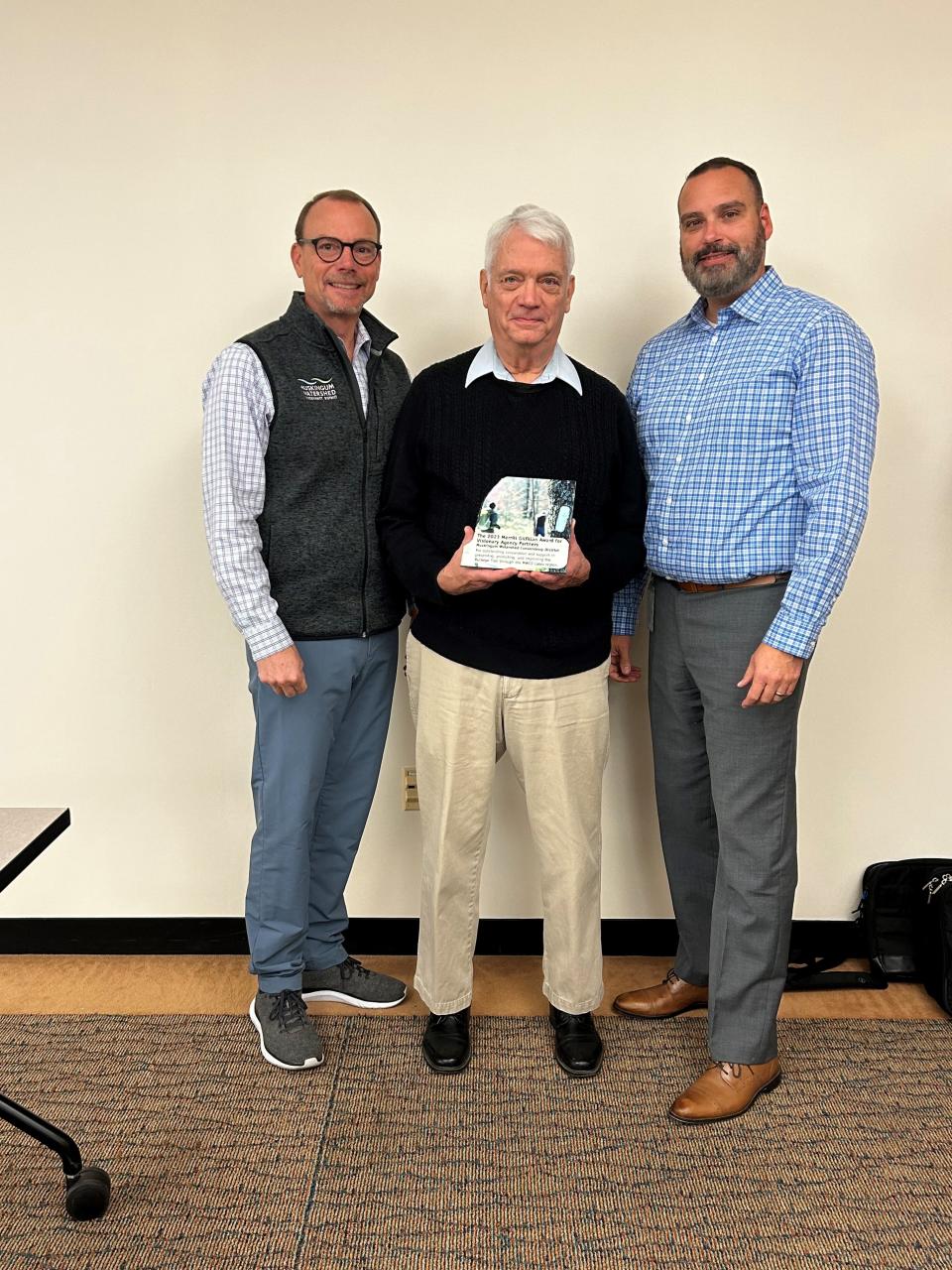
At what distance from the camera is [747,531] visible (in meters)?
A: 1.98

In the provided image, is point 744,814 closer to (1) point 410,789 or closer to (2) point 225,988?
(1) point 410,789

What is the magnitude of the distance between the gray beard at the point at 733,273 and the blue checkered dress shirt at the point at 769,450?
30 mm

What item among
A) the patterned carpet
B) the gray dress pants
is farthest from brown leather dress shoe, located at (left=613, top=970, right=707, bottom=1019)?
the gray dress pants

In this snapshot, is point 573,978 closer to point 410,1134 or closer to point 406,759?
point 410,1134

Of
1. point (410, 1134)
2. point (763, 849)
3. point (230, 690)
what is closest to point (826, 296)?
point (763, 849)

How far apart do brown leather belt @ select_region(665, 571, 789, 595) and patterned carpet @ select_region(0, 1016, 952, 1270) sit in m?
1.01

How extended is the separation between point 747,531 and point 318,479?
2.83 feet

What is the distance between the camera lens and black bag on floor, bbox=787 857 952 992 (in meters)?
A: 2.57

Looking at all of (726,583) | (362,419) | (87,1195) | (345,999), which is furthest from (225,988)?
(726,583)

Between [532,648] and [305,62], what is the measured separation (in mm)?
1501

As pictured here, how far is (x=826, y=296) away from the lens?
8.13ft

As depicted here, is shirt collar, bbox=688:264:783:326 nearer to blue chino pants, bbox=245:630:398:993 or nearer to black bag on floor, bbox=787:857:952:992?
blue chino pants, bbox=245:630:398:993

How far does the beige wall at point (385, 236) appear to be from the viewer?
7.89 ft

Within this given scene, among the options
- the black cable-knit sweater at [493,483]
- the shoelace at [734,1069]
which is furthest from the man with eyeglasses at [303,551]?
the shoelace at [734,1069]
